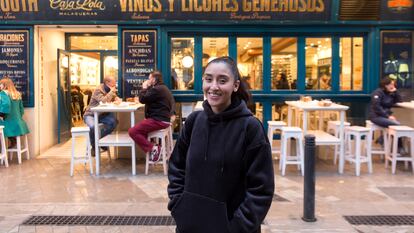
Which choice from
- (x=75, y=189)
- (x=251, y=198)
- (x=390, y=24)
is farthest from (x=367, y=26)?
(x=251, y=198)

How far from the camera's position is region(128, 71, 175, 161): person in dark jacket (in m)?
7.33

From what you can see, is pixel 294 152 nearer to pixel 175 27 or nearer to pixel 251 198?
pixel 175 27

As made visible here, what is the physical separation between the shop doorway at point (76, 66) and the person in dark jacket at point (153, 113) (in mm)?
3455

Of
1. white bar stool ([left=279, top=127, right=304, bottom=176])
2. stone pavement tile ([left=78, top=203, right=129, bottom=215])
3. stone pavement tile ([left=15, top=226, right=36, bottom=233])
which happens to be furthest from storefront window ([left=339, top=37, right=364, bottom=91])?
stone pavement tile ([left=15, top=226, right=36, bottom=233])

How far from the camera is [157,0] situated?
28.7 feet

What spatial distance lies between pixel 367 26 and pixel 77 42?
6760 millimetres

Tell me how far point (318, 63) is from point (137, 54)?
12.4 ft

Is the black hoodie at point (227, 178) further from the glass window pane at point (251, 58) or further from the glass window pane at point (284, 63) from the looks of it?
the glass window pane at point (284, 63)

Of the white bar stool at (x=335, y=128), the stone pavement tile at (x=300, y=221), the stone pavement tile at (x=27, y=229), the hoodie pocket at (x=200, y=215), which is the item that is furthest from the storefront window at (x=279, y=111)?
the hoodie pocket at (x=200, y=215)

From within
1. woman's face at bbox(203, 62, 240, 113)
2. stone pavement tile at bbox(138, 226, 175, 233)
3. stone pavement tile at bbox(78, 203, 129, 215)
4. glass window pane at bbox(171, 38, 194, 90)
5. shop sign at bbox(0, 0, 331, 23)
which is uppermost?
shop sign at bbox(0, 0, 331, 23)

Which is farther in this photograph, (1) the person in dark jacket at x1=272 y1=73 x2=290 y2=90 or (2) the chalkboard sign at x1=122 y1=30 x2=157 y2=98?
(1) the person in dark jacket at x1=272 y1=73 x2=290 y2=90

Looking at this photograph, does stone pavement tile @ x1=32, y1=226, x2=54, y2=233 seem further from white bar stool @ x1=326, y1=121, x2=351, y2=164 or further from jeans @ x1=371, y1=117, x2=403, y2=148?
jeans @ x1=371, y1=117, x2=403, y2=148

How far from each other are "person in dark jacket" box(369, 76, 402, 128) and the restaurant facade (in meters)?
0.81

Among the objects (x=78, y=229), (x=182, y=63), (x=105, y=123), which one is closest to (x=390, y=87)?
(x=182, y=63)
